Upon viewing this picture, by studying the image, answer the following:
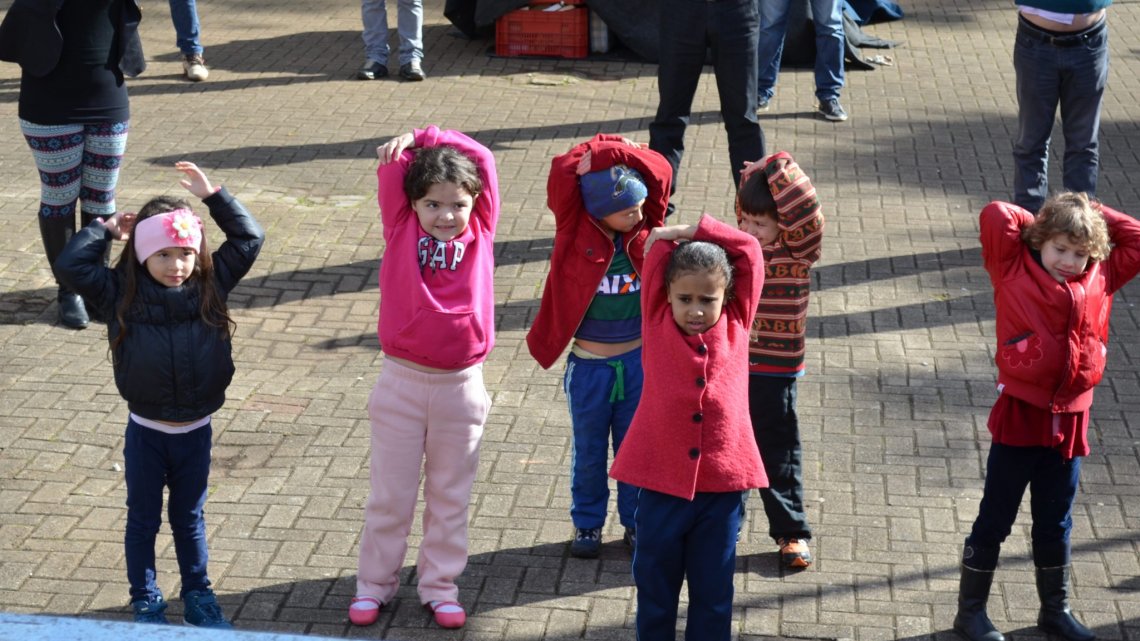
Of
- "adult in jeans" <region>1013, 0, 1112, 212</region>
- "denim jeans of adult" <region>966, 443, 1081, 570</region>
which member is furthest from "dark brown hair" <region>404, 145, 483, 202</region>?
"adult in jeans" <region>1013, 0, 1112, 212</region>

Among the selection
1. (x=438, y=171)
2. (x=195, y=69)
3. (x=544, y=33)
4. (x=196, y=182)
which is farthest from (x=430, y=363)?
(x=544, y=33)

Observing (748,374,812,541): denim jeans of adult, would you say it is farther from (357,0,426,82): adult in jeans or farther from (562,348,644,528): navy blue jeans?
(357,0,426,82): adult in jeans

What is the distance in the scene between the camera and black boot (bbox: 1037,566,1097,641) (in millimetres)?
4352

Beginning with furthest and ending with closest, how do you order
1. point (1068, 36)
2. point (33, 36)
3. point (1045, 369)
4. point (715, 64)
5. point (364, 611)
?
point (715, 64)
point (1068, 36)
point (33, 36)
point (364, 611)
point (1045, 369)

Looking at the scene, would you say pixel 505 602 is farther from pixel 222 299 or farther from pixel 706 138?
pixel 706 138

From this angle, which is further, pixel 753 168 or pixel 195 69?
pixel 195 69

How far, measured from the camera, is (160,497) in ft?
14.2

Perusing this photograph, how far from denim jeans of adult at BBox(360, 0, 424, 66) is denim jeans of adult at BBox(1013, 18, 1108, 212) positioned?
5.30 metres

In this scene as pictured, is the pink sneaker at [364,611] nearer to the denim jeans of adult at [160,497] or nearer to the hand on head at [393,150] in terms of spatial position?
the denim jeans of adult at [160,497]

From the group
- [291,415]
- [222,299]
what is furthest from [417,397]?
[291,415]

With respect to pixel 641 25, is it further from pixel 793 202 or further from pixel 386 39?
pixel 793 202

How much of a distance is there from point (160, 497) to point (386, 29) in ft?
25.0

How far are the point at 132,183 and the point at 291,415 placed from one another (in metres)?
3.53

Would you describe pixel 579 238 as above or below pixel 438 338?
above
